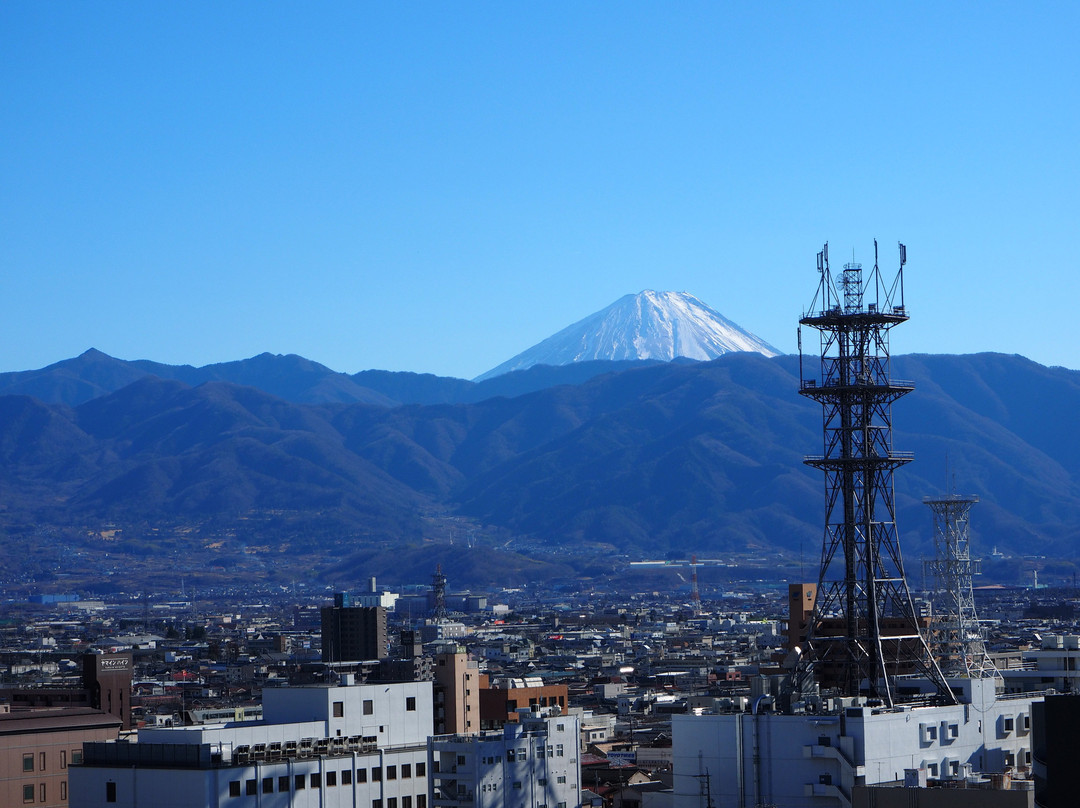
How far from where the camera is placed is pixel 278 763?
40.8m

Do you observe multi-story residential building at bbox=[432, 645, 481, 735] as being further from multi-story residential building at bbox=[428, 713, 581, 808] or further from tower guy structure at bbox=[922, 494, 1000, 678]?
multi-story residential building at bbox=[428, 713, 581, 808]

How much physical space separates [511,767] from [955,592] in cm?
2646

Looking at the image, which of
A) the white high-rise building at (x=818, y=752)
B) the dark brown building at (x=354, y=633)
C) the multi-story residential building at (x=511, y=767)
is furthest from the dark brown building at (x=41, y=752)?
the dark brown building at (x=354, y=633)

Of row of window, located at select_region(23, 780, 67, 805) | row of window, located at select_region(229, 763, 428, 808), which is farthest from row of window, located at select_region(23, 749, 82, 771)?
row of window, located at select_region(229, 763, 428, 808)

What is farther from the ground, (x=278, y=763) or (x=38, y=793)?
(x=278, y=763)

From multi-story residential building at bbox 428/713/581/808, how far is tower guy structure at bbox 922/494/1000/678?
15075mm

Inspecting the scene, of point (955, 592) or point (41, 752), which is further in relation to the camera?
point (955, 592)

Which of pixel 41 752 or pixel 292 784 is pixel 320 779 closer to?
pixel 292 784

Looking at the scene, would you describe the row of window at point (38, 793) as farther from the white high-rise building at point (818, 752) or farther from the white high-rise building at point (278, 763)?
the white high-rise building at point (818, 752)

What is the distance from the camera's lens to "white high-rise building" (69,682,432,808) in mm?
39812

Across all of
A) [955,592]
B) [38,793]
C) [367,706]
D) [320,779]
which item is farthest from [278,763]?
[955,592]

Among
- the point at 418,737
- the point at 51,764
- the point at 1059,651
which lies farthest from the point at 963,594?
the point at 51,764

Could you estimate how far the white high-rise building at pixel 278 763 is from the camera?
3981 cm

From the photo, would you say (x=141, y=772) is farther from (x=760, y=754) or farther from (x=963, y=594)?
Answer: (x=963, y=594)
